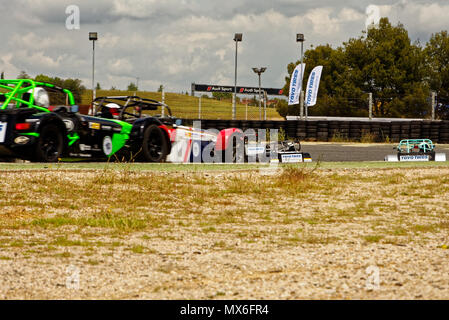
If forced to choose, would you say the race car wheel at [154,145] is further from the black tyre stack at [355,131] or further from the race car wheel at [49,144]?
the black tyre stack at [355,131]

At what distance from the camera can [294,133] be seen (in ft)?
84.4

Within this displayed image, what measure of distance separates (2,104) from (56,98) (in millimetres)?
31226

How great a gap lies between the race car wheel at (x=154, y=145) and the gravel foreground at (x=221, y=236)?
2.07 meters

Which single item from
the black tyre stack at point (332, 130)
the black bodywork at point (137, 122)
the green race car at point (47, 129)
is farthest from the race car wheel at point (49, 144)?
the black tyre stack at point (332, 130)

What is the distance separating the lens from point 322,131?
85.2 ft

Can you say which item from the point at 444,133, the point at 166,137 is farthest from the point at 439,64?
the point at 166,137

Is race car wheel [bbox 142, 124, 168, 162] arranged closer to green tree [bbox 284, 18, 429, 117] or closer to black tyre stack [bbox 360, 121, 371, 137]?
black tyre stack [bbox 360, 121, 371, 137]

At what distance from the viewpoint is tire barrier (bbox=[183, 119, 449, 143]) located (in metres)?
25.6

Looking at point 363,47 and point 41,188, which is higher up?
point 363,47

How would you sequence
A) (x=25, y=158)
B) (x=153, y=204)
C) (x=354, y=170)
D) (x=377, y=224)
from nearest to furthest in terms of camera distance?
(x=377, y=224)
(x=153, y=204)
(x=25, y=158)
(x=354, y=170)

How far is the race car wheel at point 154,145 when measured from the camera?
44.0ft
